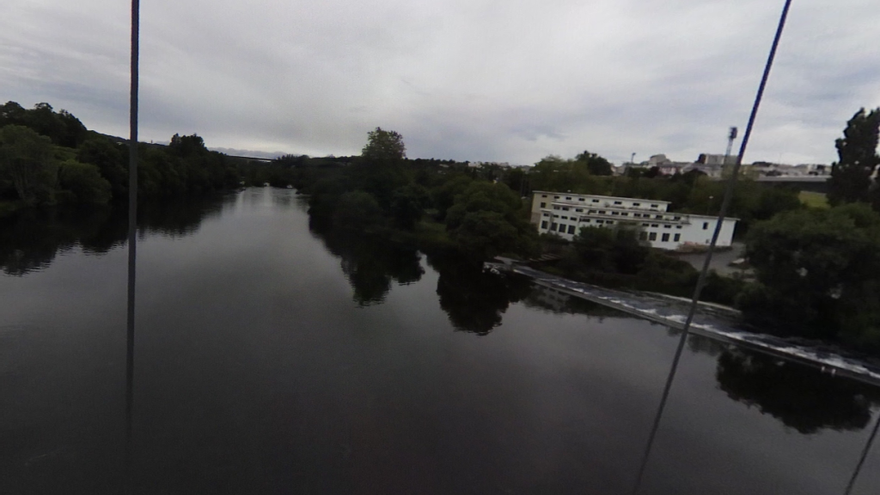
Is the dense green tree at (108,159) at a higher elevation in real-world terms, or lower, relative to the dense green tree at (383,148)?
lower

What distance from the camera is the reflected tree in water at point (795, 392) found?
16.6ft

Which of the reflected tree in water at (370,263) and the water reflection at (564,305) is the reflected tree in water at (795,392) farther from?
the reflected tree in water at (370,263)

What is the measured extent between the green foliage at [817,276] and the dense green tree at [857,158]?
6.74 meters

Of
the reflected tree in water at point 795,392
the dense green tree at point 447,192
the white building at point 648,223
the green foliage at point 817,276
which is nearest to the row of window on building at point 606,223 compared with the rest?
the white building at point 648,223

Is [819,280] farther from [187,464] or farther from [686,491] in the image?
[187,464]

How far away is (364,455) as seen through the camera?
142 inches

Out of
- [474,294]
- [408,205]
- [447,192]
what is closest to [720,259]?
[474,294]

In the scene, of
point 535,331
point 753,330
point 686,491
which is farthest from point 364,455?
point 753,330

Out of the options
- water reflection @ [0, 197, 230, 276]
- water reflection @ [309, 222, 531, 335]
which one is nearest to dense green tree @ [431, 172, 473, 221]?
water reflection @ [309, 222, 531, 335]

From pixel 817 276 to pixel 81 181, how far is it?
61.5ft

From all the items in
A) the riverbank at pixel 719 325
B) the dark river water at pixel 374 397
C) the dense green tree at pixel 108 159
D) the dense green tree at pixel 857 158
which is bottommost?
the dark river water at pixel 374 397

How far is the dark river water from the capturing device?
3.44 metres

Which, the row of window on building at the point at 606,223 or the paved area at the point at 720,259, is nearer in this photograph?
the paved area at the point at 720,259

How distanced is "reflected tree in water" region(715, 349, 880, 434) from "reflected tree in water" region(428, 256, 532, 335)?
328 cm
